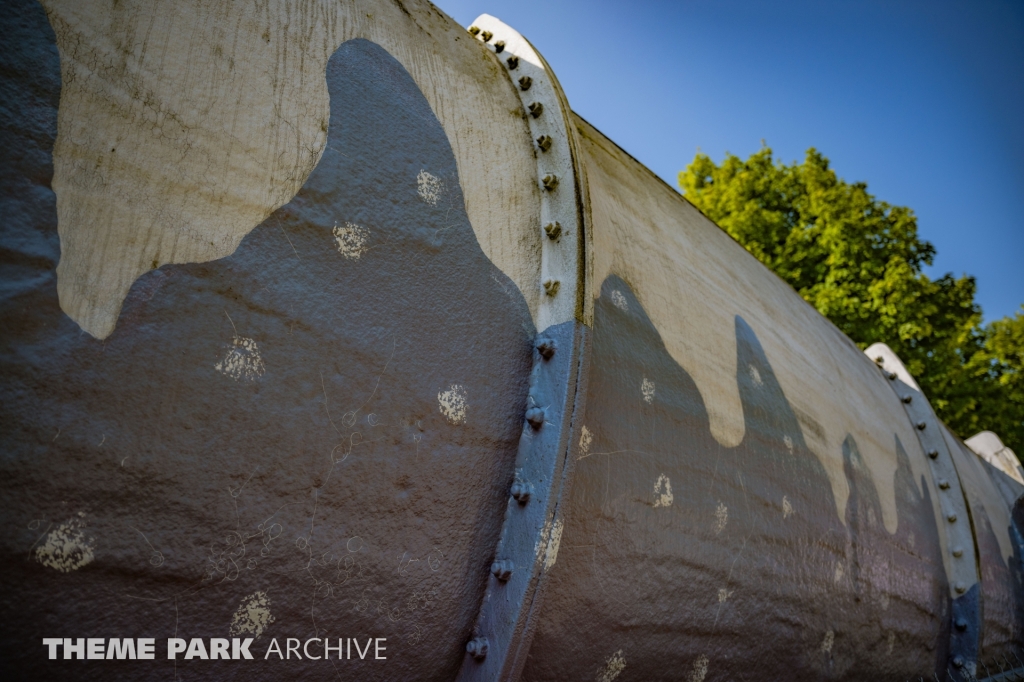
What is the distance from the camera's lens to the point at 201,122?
3.86ft

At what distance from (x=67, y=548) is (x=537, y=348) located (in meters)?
0.98

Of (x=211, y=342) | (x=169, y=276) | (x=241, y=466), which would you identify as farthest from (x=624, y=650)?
(x=169, y=276)

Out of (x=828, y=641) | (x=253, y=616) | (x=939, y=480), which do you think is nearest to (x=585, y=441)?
(x=253, y=616)

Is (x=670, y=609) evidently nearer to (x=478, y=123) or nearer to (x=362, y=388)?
(x=362, y=388)

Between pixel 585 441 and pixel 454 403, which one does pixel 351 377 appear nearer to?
pixel 454 403

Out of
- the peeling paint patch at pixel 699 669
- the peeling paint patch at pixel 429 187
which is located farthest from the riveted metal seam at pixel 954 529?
the peeling paint patch at pixel 429 187

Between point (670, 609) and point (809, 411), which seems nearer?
point (670, 609)

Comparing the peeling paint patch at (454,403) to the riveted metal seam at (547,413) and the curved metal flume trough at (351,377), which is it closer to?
the curved metal flume trough at (351,377)

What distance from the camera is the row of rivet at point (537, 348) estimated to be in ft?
4.32

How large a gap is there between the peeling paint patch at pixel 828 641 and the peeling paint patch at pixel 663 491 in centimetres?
121

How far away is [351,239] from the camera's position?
51.9 inches

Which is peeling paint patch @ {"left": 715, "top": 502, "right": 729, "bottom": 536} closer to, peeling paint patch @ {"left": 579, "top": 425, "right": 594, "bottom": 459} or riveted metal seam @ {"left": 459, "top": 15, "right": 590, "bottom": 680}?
peeling paint patch @ {"left": 579, "top": 425, "right": 594, "bottom": 459}

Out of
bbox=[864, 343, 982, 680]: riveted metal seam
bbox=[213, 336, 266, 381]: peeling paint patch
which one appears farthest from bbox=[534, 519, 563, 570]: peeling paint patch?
bbox=[864, 343, 982, 680]: riveted metal seam

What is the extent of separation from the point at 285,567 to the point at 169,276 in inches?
20.8
